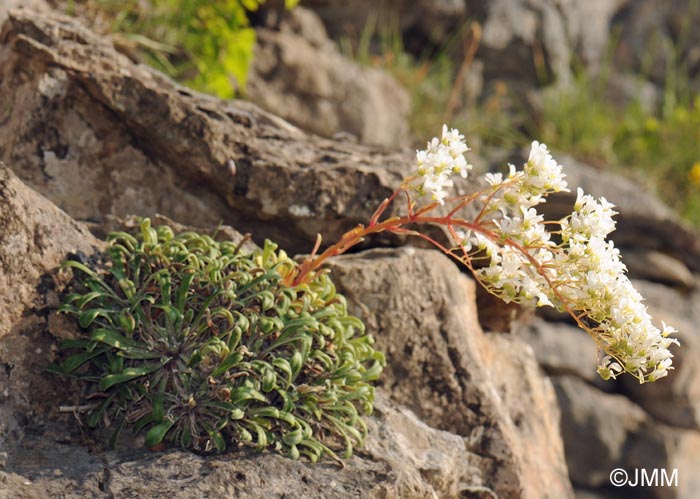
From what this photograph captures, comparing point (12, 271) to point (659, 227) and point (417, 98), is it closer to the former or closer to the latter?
point (659, 227)

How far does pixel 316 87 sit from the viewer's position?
26.2ft

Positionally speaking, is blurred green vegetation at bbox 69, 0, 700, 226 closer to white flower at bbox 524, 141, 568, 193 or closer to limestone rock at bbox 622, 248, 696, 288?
limestone rock at bbox 622, 248, 696, 288

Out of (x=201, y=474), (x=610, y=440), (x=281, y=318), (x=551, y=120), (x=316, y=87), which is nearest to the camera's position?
(x=201, y=474)

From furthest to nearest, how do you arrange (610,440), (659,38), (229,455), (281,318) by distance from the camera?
1. (659,38)
2. (610,440)
3. (281,318)
4. (229,455)

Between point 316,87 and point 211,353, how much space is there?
516 centimetres

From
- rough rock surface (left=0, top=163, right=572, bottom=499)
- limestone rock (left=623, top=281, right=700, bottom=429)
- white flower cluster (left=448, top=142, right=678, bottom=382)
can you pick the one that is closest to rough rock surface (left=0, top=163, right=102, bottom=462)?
rough rock surface (left=0, top=163, right=572, bottom=499)

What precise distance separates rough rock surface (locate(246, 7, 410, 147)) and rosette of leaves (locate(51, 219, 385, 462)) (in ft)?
14.4

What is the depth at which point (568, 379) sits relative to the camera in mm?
7215

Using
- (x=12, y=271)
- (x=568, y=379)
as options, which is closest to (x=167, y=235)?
(x=12, y=271)

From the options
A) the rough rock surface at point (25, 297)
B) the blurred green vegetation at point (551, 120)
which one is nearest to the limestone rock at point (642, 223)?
the blurred green vegetation at point (551, 120)

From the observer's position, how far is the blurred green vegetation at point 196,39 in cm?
618

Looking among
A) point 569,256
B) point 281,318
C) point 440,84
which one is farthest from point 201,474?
point 440,84

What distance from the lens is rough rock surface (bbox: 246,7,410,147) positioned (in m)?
7.77

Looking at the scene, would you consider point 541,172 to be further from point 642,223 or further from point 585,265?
point 642,223
